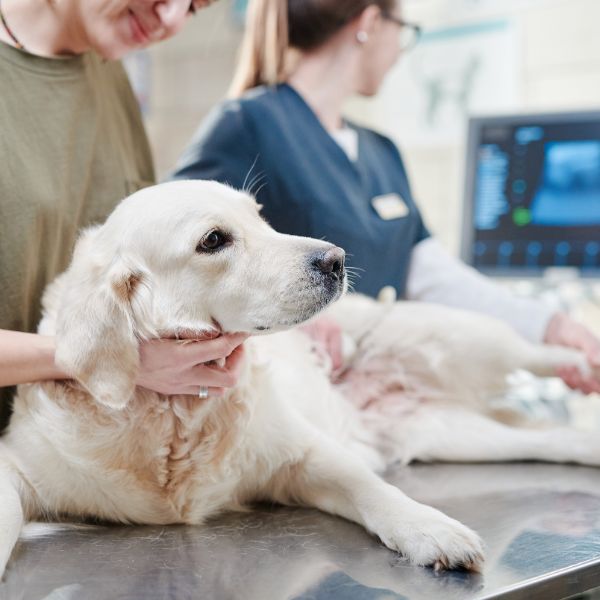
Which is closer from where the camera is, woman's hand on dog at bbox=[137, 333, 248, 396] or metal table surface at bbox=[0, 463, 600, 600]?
metal table surface at bbox=[0, 463, 600, 600]

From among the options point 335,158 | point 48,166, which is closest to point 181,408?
point 48,166

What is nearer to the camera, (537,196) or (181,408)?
(181,408)

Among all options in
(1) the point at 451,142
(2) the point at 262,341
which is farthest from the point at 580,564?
(1) the point at 451,142

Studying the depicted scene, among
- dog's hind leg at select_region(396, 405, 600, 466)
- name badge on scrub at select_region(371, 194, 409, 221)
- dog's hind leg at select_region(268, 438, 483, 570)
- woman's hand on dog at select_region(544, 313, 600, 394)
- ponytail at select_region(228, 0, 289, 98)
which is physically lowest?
dog's hind leg at select_region(396, 405, 600, 466)

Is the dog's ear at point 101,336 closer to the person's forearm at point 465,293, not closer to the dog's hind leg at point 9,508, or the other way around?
the dog's hind leg at point 9,508

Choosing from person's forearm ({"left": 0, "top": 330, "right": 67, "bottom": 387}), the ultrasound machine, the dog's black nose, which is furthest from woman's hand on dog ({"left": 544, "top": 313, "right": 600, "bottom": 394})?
person's forearm ({"left": 0, "top": 330, "right": 67, "bottom": 387})

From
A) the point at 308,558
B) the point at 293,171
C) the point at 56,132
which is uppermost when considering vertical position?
the point at 56,132

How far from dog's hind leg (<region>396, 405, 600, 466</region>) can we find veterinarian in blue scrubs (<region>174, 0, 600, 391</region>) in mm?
193

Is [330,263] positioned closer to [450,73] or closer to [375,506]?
[375,506]

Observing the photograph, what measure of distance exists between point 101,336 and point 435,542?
17.3 inches

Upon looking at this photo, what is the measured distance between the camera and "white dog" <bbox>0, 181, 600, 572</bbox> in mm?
844

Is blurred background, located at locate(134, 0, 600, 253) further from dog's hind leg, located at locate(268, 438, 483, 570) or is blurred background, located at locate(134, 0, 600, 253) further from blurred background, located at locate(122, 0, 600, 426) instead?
dog's hind leg, located at locate(268, 438, 483, 570)

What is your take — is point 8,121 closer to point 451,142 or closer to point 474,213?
point 474,213

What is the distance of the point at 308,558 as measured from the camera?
32.2 inches
